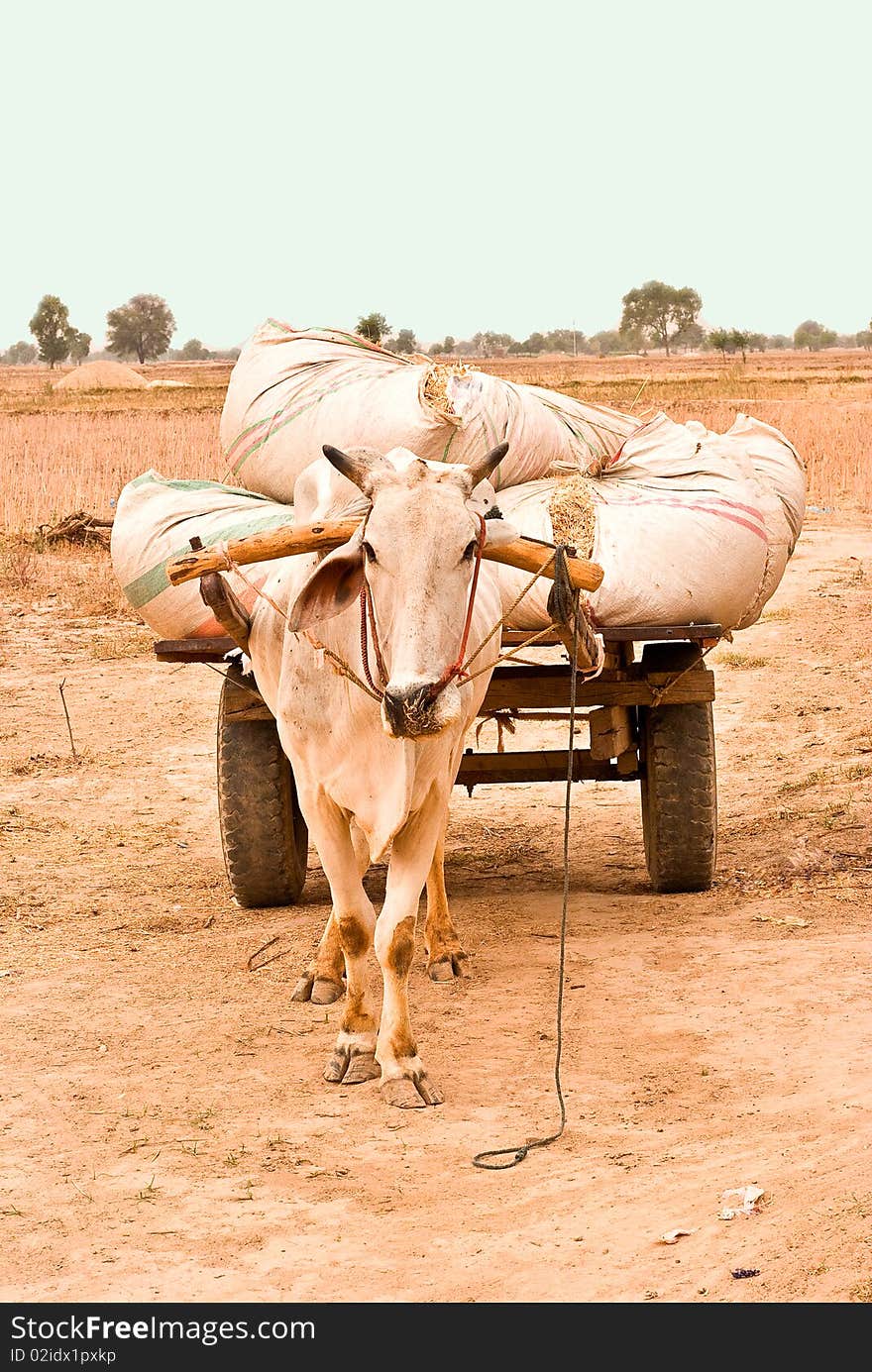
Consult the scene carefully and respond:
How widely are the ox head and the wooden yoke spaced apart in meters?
0.11

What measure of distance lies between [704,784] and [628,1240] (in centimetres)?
272

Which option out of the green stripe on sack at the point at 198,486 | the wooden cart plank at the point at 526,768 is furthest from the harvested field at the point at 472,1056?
the green stripe on sack at the point at 198,486

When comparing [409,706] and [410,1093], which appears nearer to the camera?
[409,706]

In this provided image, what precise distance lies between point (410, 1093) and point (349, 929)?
528 mm

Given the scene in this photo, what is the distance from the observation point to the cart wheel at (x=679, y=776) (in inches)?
241

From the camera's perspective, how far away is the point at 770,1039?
15.9ft

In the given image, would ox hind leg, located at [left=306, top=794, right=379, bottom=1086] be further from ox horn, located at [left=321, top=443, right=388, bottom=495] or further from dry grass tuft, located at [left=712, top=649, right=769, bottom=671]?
dry grass tuft, located at [left=712, top=649, right=769, bottom=671]

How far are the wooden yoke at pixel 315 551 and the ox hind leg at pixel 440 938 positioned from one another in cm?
143

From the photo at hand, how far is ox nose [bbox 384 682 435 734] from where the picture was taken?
3.76m

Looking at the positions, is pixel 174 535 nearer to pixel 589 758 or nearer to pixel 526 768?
pixel 526 768

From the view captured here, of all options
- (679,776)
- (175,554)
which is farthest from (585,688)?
(175,554)

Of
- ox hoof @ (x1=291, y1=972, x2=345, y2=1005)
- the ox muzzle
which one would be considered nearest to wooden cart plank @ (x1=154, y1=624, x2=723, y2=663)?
ox hoof @ (x1=291, y1=972, x2=345, y2=1005)

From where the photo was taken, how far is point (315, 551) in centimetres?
449

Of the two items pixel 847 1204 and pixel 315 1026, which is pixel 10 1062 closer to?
pixel 315 1026
